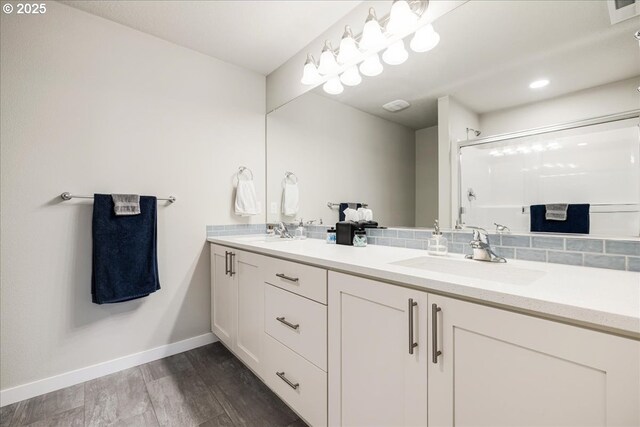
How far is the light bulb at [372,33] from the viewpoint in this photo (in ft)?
5.07

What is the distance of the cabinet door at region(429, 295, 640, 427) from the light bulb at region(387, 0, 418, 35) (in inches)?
55.1

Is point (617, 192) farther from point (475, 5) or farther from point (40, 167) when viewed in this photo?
point (40, 167)

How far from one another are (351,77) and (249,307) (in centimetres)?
159

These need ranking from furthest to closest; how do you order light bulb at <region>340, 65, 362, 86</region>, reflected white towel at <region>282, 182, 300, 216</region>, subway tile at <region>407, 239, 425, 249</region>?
reflected white towel at <region>282, 182, 300, 216</region>, light bulb at <region>340, 65, 362, 86</region>, subway tile at <region>407, 239, 425, 249</region>

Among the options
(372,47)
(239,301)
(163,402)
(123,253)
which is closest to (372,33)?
(372,47)

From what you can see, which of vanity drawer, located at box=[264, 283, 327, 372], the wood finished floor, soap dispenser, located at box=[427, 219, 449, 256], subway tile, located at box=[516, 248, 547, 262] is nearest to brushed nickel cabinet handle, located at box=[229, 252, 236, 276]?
vanity drawer, located at box=[264, 283, 327, 372]

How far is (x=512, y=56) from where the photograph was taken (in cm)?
117

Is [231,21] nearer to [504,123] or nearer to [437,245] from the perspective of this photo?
[504,123]

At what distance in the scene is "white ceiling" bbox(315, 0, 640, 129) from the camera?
0.99 meters

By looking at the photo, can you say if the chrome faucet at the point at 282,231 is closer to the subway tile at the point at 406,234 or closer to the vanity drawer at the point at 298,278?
the vanity drawer at the point at 298,278

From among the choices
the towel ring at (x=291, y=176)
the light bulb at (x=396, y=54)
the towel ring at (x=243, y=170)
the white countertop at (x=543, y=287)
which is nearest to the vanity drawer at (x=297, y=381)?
the white countertop at (x=543, y=287)

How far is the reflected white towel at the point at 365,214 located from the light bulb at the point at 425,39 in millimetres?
919

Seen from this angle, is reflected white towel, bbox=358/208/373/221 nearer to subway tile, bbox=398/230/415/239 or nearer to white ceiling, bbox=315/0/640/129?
subway tile, bbox=398/230/415/239

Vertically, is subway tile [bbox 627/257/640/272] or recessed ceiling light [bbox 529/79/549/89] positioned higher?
recessed ceiling light [bbox 529/79/549/89]
